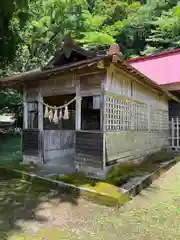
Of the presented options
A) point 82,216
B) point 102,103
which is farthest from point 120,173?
point 82,216

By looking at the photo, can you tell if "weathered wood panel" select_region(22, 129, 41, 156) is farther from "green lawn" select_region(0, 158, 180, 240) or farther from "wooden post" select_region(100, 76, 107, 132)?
"wooden post" select_region(100, 76, 107, 132)

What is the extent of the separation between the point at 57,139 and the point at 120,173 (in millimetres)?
3322

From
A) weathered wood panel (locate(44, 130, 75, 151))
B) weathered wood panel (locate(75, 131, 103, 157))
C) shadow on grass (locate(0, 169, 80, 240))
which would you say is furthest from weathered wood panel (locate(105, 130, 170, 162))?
weathered wood panel (locate(44, 130, 75, 151))

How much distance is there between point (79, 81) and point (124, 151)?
2544 mm

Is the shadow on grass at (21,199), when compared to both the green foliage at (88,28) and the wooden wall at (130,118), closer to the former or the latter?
the wooden wall at (130,118)

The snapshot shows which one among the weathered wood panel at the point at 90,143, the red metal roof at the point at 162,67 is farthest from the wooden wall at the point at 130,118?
the red metal roof at the point at 162,67

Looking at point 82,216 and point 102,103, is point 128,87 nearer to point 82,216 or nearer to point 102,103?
point 102,103

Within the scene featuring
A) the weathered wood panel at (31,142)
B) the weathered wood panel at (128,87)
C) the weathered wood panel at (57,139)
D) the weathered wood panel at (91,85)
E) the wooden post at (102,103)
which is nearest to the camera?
the wooden post at (102,103)

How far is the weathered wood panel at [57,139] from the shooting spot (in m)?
8.33

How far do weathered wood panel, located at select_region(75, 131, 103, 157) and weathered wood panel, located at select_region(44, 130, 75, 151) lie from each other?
209cm

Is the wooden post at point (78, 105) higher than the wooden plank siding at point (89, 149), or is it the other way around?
the wooden post at point (78, 105)

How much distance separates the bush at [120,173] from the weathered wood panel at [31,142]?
276 cm

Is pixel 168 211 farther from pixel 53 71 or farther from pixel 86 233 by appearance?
pixel 53 71

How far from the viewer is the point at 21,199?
5047mm
